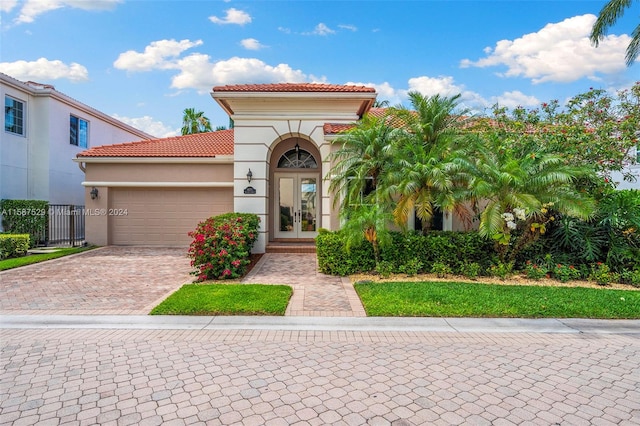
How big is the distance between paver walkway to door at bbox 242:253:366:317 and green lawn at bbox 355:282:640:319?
0.39 meters

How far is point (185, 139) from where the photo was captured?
18031 millimetres

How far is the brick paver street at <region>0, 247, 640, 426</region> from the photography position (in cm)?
355

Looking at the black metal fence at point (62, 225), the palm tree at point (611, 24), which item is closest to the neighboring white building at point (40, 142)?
the black metal fence at point (62, 225)

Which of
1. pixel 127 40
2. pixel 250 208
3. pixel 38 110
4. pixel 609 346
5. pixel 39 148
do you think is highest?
pixel 127 40

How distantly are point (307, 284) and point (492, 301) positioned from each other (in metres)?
4.18

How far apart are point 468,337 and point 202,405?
4100 mm

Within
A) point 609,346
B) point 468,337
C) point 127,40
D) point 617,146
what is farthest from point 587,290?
point 127,40

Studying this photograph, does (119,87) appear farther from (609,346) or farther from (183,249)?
(609,346)

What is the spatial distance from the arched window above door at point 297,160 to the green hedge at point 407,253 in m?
5.42

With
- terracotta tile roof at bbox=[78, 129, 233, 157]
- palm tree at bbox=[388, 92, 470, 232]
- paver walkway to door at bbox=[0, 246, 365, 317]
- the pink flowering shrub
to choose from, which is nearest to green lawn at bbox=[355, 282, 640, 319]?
paver walkway to door at bbox=[0, 246, 365, 317]

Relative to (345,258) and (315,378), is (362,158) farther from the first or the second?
(315,378)

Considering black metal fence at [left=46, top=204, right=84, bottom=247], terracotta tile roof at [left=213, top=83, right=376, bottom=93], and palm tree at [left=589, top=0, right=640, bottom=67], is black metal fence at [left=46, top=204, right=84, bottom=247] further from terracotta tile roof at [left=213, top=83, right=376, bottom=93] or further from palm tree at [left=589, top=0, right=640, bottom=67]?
palm tree at [left=589, top=0, right=640, bottom=67]

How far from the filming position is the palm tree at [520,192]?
9227 millimetres

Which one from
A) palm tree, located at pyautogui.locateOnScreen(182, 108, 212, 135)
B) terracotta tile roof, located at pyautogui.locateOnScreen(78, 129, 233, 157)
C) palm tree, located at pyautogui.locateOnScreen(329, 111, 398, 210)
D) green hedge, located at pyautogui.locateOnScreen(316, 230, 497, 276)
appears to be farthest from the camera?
palm tree, located at pyautogui.locateOnScreen(182, 108, 212, 135)
